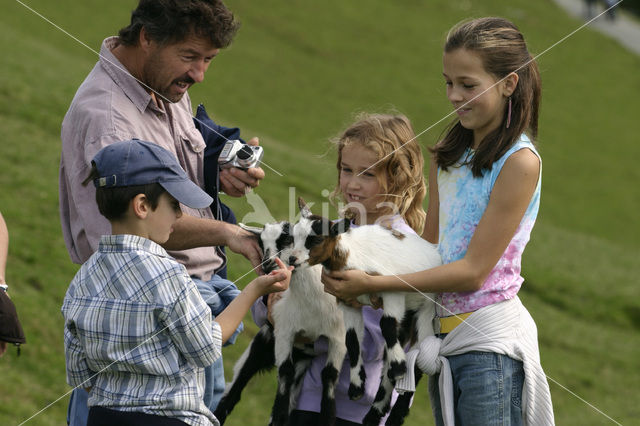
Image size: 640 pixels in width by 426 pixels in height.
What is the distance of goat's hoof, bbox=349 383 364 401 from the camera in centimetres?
355

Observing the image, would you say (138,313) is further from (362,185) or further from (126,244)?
(362,185)

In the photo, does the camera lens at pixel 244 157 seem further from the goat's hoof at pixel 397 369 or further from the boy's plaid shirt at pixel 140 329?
the goat's hoof at pixel 397 369

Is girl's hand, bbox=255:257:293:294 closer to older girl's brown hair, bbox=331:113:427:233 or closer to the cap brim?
the cap brim

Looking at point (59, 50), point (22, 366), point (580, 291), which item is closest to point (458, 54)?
point (22, 366)

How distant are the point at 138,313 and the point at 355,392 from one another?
115 cm

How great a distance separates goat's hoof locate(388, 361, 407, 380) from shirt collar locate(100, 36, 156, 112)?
1.73 meters

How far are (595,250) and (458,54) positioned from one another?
53.4ft

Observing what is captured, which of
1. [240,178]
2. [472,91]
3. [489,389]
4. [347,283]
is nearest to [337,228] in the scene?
[347,283]

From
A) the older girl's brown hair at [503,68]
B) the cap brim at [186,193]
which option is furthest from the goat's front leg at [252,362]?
the older girl's brown hair at [503,68]

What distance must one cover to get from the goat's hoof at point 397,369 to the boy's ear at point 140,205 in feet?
4.14

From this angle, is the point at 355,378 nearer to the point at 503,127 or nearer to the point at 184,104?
the point at 503,127

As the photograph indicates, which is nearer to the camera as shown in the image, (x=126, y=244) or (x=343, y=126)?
(x=126, y=244)

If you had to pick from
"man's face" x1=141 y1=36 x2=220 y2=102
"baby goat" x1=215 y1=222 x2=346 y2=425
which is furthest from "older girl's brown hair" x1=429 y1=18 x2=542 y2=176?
"man's face" x1=141 y1=36 x2=220 y2=102

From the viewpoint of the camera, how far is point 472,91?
326 centimetres
